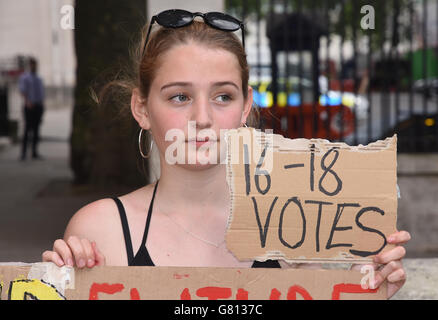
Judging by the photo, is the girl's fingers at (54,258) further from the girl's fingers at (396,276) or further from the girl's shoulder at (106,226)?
the girl's fingers at (396,276)

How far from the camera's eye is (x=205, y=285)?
5.42 ft

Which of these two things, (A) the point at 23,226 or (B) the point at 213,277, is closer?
(B) the point at 213,277

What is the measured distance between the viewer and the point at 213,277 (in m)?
1.65

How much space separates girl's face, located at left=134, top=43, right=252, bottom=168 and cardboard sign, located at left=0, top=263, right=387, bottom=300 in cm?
34

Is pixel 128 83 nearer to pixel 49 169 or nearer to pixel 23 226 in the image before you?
pixel 23 226

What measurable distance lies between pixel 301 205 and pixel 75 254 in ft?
1.79

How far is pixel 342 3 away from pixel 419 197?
2.35 meters

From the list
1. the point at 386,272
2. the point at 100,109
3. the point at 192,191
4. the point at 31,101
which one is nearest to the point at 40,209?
the point at 100,109

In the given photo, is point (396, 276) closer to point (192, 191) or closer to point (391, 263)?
point (391, 263)

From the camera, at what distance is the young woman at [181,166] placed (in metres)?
1.85

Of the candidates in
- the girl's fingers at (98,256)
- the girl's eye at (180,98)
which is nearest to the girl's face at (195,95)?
the girl's eye at (180,98)

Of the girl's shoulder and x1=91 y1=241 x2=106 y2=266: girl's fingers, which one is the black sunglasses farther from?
x1=91 y1=241 x2=106 y2=266: girl's fingers

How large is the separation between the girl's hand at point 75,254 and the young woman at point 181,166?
0.05 m
